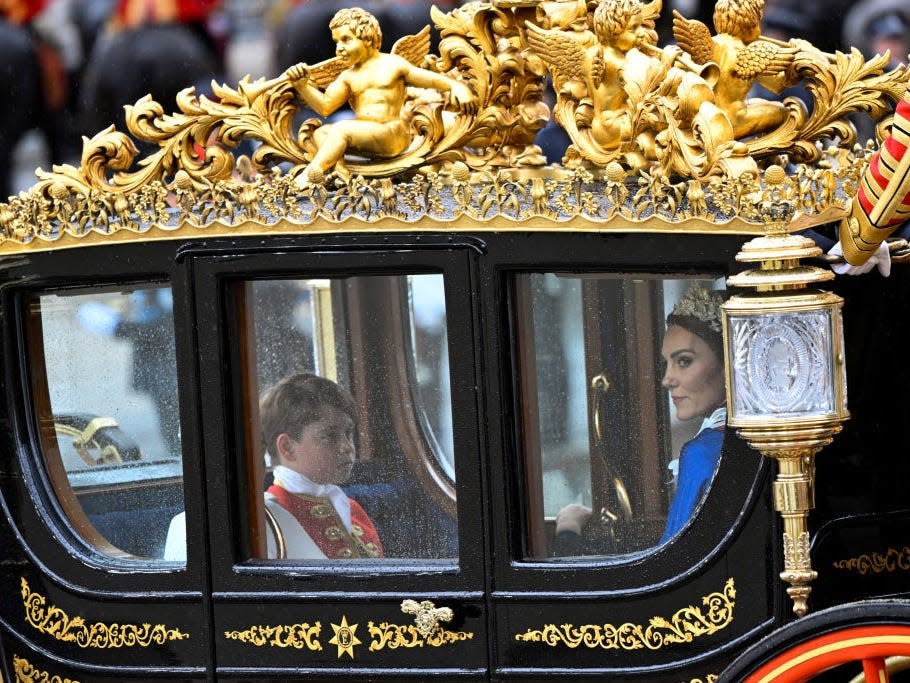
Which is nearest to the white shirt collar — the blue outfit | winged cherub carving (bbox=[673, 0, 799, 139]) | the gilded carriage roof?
the gilded carriage roof

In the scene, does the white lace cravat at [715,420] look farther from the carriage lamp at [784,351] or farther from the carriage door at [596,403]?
the carriage lamp at [784,351]

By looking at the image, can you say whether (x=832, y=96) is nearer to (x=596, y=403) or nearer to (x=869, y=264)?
(x=869, y=264)

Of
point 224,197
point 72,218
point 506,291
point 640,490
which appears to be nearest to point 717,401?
point 640,490

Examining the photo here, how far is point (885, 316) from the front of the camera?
114 inches

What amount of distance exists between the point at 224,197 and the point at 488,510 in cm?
69

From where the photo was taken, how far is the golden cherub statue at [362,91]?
117 inches

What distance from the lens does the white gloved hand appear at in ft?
8.73

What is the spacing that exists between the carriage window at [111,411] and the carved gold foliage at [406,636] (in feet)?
1.40

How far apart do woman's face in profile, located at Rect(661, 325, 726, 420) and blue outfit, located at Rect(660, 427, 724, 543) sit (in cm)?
4

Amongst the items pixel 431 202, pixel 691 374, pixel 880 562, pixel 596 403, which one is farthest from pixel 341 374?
pixel 880 562

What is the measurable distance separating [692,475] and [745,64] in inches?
27.0

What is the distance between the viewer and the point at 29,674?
3.28 meters

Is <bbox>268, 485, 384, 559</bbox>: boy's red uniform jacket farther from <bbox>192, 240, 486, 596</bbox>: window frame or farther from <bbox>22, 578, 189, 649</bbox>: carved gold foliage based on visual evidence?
<bbox>22, 578, 189, 649</bbox>: carved gold foliage

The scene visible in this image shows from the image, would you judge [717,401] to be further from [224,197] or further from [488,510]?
[224,197]
